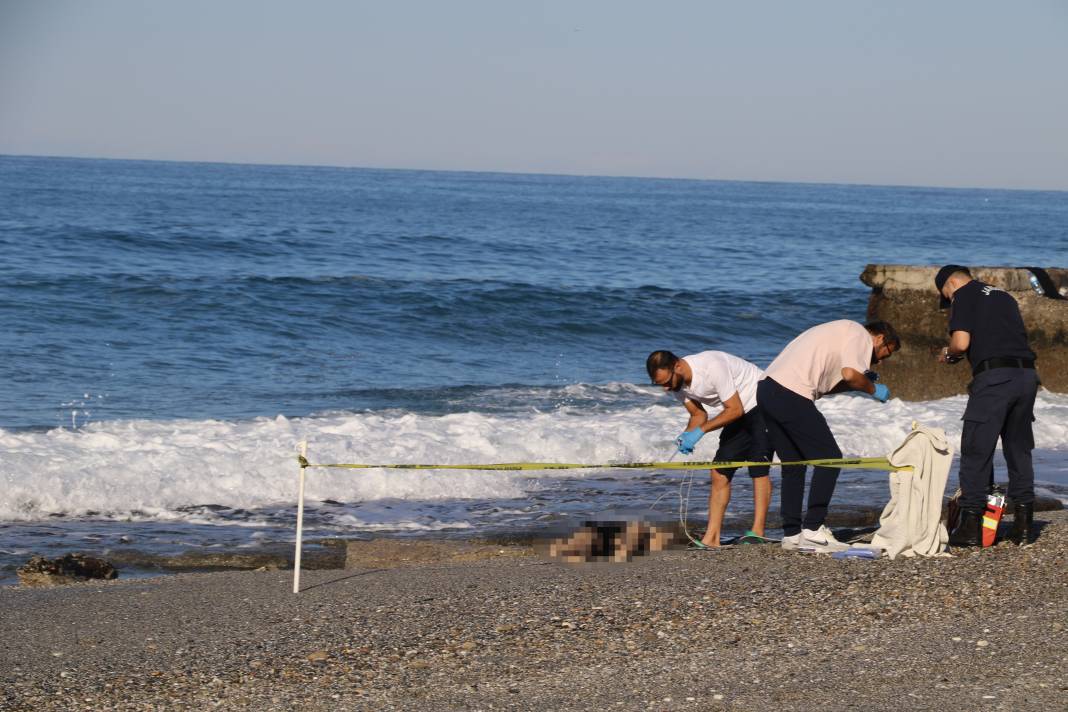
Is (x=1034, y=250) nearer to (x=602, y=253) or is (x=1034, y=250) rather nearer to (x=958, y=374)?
(x=602, y=253)

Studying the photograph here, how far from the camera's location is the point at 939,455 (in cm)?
693

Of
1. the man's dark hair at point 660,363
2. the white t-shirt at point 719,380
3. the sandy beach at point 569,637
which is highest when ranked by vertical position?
the man's dark hair at point 660,363

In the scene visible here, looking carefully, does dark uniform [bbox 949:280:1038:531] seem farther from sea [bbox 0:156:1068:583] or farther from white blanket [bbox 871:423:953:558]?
sea [bbox 0:156:1068:583]

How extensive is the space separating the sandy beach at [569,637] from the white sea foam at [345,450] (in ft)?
8.63

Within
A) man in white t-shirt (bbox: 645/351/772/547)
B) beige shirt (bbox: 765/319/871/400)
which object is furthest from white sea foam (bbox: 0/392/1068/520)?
beige shirt (bbox: 765/319/871/400)

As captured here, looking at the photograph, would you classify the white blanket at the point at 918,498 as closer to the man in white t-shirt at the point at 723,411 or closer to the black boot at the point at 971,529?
the black boot at the point at 971,529

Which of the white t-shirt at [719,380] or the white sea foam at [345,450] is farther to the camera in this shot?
the white sea foam at [345,450]

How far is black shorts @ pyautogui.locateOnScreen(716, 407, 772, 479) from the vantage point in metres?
7.45

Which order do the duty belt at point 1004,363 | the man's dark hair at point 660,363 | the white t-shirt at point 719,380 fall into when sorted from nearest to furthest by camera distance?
the duty belt at point 1004,363
the man's dark hair at point 660,363
the white t-shirt at point 719,380

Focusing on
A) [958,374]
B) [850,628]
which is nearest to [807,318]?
[958,374]

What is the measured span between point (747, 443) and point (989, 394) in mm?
1443

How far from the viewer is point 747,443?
298 inches

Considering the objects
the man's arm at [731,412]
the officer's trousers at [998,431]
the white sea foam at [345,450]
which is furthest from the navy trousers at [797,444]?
the white sea foam at [345,450]

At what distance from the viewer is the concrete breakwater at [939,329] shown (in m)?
14.7
